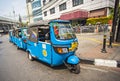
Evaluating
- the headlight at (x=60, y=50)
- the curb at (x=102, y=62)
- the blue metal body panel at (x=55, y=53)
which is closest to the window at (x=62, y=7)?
the curb at (x=102, y=62)

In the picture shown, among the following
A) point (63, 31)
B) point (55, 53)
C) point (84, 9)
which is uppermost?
point (84, 9)

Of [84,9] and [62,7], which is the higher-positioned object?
[62,7]

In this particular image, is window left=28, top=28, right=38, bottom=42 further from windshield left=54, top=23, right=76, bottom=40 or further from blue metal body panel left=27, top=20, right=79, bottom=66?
windshield left=54, top=23, right=76, bottom=40

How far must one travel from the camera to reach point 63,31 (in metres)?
4.65

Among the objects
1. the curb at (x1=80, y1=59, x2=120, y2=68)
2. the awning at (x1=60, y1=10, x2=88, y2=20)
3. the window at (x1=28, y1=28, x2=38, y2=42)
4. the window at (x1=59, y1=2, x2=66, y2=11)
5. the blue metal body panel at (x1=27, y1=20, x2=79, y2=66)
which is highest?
the window at (x1=59, y1=2, x2=66, y2=11)

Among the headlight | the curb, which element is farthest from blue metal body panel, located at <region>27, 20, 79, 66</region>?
the curb

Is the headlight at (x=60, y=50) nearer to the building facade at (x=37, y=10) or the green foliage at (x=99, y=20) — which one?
the green foliage at (x=99, y=20)

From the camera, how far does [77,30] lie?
1944cm

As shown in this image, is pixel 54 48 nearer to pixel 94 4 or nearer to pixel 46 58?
pixel 46 58

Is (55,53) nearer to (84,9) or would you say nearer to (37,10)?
(84,9)

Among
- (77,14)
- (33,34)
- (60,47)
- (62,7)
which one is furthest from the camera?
(62,7)

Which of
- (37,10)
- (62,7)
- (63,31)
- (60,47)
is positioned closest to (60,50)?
(60,47)

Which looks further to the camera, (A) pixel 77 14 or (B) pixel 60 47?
(A) pixel 77 14

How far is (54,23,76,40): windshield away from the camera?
4492 mm
